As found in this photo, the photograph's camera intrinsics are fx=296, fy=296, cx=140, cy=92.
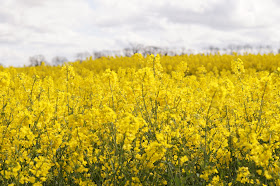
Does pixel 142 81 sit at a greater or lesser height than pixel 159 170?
greater

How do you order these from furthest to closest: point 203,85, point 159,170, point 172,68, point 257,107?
point 172,68, point 203,85, point 257,107, point 159,170

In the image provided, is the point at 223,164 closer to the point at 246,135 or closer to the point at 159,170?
the point at 159,170

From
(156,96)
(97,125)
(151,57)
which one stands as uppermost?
(151,57)

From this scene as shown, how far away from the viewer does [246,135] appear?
2.86 metres

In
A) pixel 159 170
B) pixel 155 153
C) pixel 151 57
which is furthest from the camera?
pixel 151 57

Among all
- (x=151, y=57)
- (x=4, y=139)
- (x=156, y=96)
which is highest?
(x=151, y=57)

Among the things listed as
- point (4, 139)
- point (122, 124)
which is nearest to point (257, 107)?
point (122, 124)

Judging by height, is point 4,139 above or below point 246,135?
below

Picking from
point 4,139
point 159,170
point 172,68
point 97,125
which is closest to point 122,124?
point 97,125

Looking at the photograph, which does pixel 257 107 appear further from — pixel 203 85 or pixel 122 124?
pixel 203 85

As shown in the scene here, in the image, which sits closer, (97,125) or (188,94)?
(97,125)

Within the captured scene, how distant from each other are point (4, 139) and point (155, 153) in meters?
2.22

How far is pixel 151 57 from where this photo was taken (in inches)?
171

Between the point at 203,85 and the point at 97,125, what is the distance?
593 centimetres
